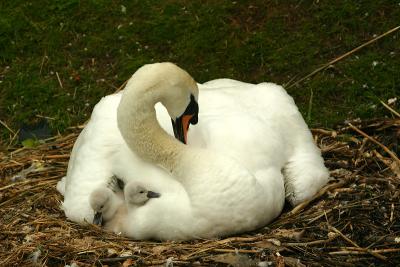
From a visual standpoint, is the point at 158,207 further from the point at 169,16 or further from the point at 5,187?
the point at 169,16

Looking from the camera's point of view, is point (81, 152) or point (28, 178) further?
point (28, 178)

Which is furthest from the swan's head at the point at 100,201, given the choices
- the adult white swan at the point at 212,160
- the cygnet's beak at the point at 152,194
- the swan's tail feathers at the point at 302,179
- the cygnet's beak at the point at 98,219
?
the swan's tail feathers at the point at 302,179

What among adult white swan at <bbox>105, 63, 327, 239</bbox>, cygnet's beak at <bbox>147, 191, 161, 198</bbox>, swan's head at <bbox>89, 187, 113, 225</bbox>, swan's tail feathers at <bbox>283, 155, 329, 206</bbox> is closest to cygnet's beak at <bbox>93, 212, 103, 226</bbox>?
swan's head at <bbox>89, 187, 113, 225</bbox>

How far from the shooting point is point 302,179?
672 cm

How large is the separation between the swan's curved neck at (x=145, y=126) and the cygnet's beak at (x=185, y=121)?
0.10 m

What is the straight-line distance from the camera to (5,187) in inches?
306

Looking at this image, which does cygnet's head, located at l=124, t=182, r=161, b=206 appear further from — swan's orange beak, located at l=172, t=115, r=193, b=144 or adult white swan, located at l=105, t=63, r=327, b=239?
swan's orange beak, located at l=172, t=115, r=193, b=144

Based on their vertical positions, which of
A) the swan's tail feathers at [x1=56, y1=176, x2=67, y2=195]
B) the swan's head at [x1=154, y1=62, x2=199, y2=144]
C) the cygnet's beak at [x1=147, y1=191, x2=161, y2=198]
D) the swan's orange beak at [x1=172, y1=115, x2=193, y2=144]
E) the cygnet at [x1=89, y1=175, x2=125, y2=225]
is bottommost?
the swan's tail feathers at [x1=56, y1=176, x2=67, y2=195]

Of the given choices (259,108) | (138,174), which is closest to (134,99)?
(138,174)

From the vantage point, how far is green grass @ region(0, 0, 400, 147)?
30.3 feet

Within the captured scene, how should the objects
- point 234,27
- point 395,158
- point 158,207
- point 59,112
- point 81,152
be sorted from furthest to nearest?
point 234,27 < point 59,112 < point 395,158 < point 81,152 < point 158,207

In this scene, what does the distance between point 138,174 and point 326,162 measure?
202cm

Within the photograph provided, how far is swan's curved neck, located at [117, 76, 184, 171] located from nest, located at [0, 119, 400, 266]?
2.33 feet

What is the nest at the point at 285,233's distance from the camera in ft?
19.6
